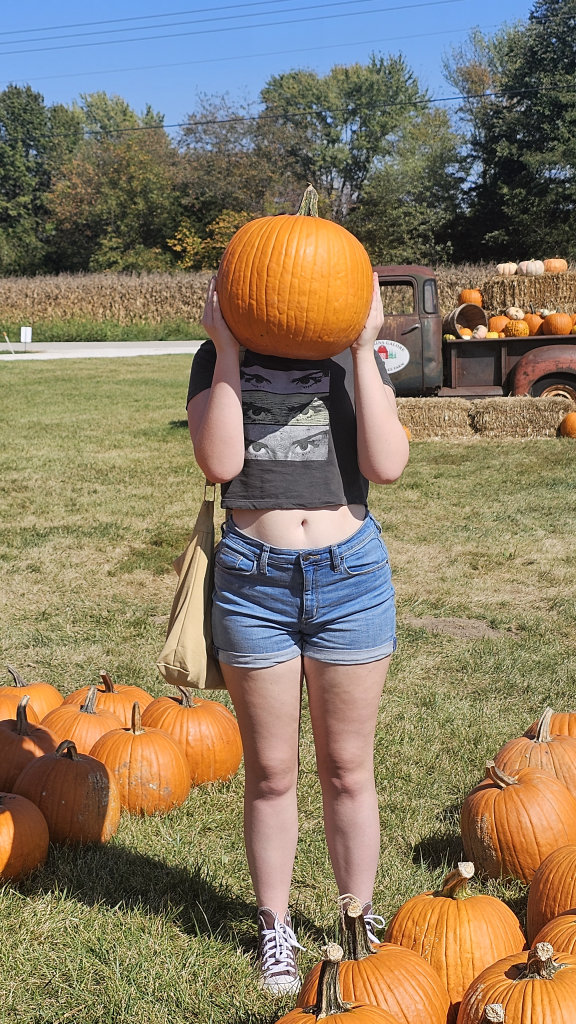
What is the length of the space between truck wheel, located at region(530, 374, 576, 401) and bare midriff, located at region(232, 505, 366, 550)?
10413 millimetres

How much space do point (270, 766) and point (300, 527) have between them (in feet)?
2.04

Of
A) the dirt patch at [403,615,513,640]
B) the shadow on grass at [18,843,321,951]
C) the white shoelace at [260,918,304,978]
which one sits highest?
the white shoelace at [260,918,304,978]

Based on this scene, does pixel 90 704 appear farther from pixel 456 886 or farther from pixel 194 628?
pixel 456 886

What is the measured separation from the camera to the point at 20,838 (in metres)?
2.91

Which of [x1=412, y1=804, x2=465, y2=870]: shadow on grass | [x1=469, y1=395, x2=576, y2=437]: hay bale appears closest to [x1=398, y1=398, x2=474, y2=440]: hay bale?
[x1=469, y1=395, x2=576, y2=437]: hay bale

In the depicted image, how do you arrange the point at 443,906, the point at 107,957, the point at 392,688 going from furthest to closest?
the point at 392,688 < the point at 107,957 < the point at 443,906

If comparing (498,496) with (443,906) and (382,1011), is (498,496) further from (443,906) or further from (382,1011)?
(382,1011)

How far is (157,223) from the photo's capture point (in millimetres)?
54844

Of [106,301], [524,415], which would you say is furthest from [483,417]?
[106,301]

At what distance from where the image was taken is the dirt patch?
519cm

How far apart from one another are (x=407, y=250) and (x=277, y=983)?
50.9m

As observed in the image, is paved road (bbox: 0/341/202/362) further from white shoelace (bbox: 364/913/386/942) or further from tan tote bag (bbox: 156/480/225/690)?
A: white shoelace (bbox: 364/913/386/942)

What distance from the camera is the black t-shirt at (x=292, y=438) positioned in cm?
230

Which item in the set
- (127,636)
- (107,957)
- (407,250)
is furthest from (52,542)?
(407,250)
